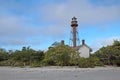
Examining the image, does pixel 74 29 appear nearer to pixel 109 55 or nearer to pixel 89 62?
pixel 109 55

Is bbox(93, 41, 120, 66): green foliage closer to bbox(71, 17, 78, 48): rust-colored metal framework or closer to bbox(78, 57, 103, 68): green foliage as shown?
bbox(78, 57, 103, 68): green foliage

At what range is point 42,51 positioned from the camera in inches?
1415

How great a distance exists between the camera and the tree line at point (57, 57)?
32594 mm

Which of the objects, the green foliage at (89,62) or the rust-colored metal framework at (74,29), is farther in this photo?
the rust-colored metal framework at (74,29)

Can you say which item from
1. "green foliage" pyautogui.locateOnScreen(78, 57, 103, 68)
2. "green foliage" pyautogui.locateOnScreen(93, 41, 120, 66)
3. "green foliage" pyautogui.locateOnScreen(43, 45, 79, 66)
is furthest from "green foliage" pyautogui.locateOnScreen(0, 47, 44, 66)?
"green foliage" pyautogui.locateOnScreen(93, 41, 120, 66)

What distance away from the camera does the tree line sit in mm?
32594

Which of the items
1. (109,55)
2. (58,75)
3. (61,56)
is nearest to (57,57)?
(61,56)

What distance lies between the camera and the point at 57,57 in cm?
3256

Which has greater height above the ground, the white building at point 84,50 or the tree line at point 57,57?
the white building at point 84,50

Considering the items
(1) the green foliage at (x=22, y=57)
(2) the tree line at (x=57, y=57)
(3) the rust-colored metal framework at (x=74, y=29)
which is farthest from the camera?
(3) the rust-colored metal framework at (x=74, y=29)

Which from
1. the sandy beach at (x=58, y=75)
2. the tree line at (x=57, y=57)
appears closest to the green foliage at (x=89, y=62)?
the tree line at (x=57, y=57)

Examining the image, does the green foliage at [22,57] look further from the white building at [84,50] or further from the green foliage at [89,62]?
the white building at [84,50]

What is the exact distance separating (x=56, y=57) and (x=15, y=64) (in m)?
5.22

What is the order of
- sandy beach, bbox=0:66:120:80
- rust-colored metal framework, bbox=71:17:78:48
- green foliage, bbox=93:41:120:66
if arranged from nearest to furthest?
sandy beach, bbox=0:66:120:80 < green foliage, bbox=93:41:120:66 < rust-colored metal framework, bbox=71:17:78:48
